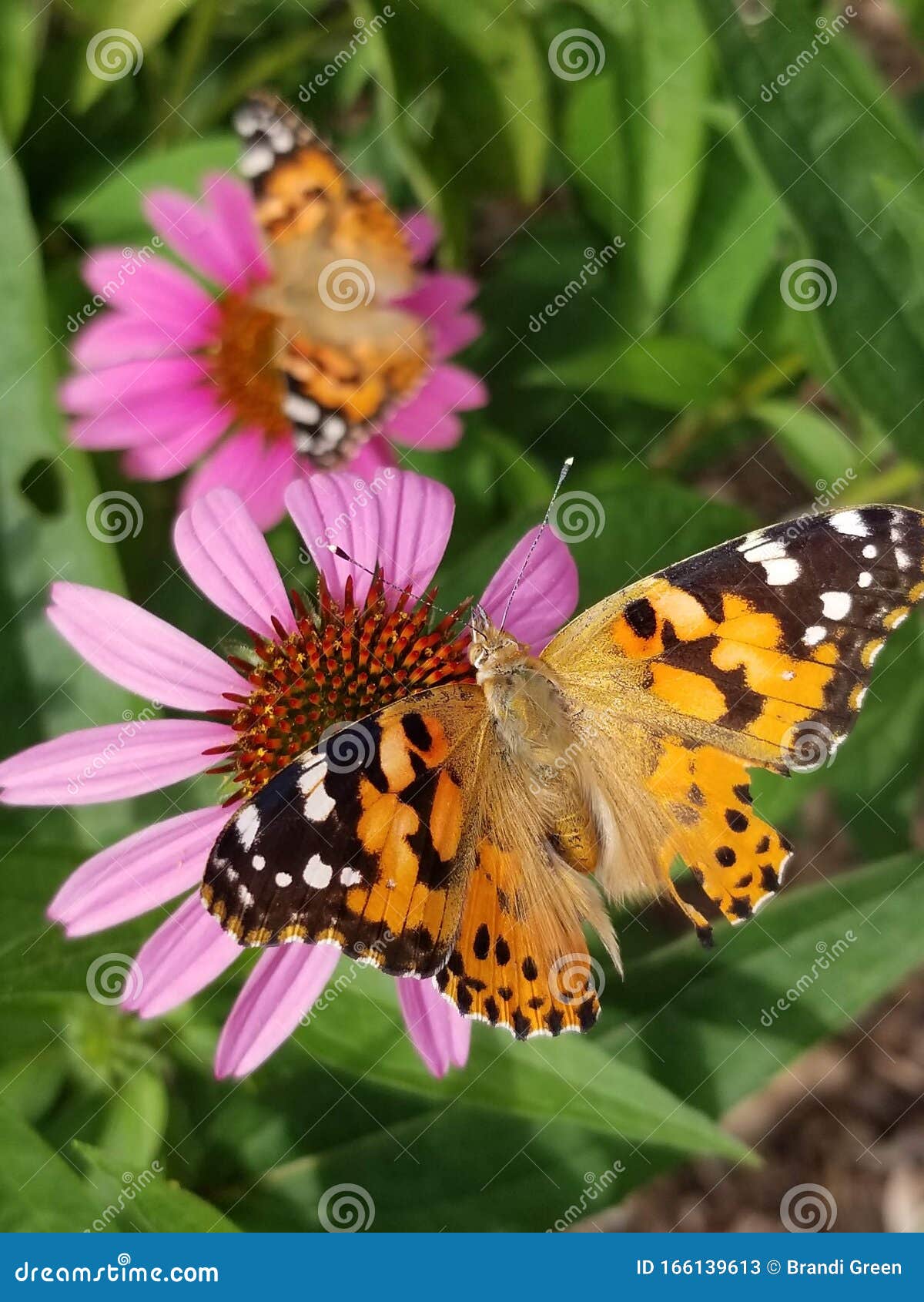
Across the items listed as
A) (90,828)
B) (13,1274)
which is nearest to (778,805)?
(90,828)

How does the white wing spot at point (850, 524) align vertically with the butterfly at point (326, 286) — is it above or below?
below

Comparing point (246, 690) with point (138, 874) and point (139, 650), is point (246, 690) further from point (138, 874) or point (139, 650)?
point (138, 874)

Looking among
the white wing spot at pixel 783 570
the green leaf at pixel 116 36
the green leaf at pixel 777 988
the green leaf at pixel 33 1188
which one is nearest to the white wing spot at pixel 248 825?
the green leaf at pixel 33 1188

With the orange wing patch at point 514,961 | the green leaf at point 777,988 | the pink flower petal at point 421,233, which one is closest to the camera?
the orange wing patch at point 514,961

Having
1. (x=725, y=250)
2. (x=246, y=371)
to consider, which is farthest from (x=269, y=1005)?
(x=725, y=250)

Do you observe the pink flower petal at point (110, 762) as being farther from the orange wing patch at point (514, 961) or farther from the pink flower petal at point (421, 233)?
the pink flower petal at point (421, 233)

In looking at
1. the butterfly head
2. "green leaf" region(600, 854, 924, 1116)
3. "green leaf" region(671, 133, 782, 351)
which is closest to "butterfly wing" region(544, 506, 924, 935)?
the butterfly head
